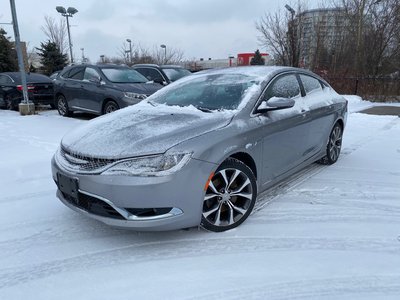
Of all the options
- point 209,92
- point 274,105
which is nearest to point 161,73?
point 209,92

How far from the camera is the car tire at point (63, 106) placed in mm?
10148

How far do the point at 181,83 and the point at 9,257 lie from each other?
275cm

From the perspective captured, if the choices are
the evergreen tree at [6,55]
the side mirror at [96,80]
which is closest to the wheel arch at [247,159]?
the side mirror at [96,80]

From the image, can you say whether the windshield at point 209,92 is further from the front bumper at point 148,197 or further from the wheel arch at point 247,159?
the front bumper at point 148,197

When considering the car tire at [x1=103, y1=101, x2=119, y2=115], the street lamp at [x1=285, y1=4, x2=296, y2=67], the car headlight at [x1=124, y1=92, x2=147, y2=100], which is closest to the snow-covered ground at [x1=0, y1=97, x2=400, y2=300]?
the car headlight at [x1=124, y1=92, x2=147, y2=100]

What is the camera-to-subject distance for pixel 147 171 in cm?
271

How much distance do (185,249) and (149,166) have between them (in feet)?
2.63

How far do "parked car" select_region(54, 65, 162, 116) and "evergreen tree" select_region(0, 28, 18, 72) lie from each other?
73.7 feet

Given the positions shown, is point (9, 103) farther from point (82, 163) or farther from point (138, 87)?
point (82, 163)

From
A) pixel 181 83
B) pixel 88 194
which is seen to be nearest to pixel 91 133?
pixel 88 194

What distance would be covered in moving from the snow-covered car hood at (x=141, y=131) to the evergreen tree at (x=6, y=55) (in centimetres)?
2994

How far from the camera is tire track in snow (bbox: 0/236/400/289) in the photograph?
2.68 meters

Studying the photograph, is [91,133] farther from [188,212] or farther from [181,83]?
[181,83]

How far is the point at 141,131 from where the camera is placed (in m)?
3.11
